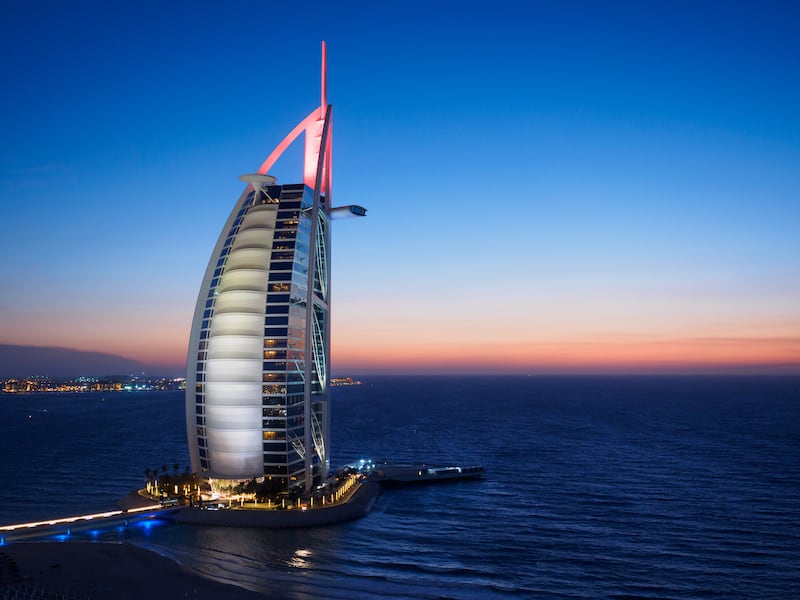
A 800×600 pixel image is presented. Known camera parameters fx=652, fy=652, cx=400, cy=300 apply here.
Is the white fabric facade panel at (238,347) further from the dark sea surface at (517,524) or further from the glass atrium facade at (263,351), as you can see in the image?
the dark sea surface at (517,524)

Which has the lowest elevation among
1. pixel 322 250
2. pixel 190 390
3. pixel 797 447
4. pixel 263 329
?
pixel 797 447

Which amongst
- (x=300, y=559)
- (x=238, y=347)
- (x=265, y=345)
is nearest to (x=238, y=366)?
(x=238, y=347)

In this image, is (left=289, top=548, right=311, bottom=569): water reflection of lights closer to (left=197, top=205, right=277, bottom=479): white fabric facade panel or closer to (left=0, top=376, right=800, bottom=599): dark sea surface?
(left=0, top=376, right=800, bottom=599): dark sea surface

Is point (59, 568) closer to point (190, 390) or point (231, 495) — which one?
point (231, 495)

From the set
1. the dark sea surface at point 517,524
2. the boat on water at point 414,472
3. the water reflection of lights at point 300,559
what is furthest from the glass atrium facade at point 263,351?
the water reflection of lights at point 300,559

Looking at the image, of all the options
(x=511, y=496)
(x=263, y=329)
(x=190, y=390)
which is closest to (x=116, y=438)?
(x=190, y=390)

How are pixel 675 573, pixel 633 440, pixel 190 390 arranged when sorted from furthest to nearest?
pixel 633 440 → pixel 190 390 → pixel 675 573

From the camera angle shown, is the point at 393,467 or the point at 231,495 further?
the point at 393,467
